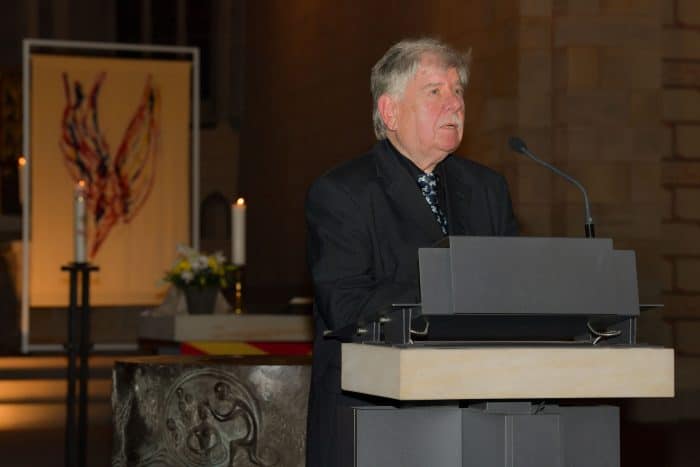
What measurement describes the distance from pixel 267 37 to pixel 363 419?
14698 mm

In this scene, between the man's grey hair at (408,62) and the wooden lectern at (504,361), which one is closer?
the wooden lectern at (504,361)

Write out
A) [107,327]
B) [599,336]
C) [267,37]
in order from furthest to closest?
[107,327] → [267,37] → [599,336]

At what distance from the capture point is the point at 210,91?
21453 millimetres

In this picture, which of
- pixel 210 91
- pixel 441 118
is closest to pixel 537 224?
pixel 441 118


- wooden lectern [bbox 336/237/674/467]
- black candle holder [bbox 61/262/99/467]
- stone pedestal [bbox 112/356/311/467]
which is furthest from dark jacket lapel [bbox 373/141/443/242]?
black candle holder [bbox 61/262/99/467]

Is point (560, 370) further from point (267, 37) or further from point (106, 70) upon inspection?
point (267, 37)

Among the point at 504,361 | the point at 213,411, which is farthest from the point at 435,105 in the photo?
the point at 213,411

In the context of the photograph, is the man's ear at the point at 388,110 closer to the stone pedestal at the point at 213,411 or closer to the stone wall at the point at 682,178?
the stone pedestal at the point at 213,411

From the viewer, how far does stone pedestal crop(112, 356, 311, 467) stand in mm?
4887

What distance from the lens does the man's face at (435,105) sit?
8.94ft

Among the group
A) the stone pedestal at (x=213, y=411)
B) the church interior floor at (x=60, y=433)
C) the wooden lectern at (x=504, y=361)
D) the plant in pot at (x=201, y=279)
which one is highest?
the plant in pot at (x=201, y=279)

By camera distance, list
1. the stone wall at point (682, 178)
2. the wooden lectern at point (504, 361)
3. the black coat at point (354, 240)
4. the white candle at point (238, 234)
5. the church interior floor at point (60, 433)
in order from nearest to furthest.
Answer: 1. the wooden lectern at point (504, 361)
2. the black coat at point (354, 240)
3. the church interior floor at point (60, 433)
4. the white candle at point (238, 234)
5. the stone wall at point (682, 178)

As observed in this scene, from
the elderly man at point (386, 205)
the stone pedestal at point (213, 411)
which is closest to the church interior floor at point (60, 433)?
Answer: the stone pedestal at point (213, 411)

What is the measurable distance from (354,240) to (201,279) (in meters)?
5.65
